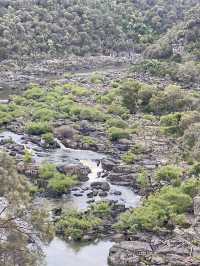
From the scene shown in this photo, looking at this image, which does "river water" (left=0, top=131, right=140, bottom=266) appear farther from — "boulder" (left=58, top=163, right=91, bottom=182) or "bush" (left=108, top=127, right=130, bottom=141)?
"bush" (left=108, top=127, right=130, bottom=141)

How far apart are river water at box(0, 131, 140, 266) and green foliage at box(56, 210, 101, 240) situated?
0.96 metres

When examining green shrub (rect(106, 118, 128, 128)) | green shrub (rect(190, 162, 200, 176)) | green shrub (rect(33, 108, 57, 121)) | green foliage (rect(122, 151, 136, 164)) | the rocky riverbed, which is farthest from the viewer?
green shrub (rect(33, 108, 57, 121))

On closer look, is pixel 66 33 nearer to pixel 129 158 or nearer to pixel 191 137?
pixel 191 137

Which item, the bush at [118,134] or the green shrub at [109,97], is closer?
the bush at [118,134]

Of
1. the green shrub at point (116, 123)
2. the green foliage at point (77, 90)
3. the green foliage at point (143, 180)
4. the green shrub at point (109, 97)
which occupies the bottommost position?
the green foliage at point (77, 90)

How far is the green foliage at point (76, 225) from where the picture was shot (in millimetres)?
57562

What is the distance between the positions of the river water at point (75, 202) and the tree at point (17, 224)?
15427mm

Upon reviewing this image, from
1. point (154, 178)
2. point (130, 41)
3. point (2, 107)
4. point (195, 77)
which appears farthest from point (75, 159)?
point (130, 41)

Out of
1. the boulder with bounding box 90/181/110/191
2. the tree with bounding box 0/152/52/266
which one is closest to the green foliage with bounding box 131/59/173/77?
the boulder with bounding box 90/181/110/191

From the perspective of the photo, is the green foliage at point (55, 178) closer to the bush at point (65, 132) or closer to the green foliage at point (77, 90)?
the bush at point (65, 132)

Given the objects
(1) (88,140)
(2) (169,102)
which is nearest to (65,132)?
(1) (88,140)

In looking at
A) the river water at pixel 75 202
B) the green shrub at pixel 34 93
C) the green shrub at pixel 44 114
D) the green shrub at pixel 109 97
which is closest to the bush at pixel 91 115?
the green shrub at pixel 44 114

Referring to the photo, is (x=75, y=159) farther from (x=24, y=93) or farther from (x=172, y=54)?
(x=172, y=54)

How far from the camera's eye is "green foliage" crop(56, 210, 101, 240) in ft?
189
